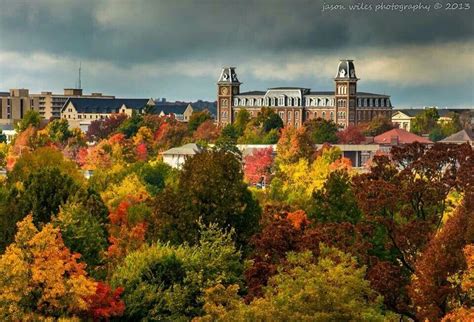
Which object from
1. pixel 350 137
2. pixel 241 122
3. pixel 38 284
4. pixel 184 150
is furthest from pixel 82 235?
pixel 241 122

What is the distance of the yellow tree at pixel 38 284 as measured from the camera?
41719 millimetres

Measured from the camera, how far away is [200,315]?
45.2 meters

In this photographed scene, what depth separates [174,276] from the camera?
47219 mm

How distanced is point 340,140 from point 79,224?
112 meters

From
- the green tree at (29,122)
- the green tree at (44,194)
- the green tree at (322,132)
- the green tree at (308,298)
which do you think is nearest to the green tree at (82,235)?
the green tree at (44,194)

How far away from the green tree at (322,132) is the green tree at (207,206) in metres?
103

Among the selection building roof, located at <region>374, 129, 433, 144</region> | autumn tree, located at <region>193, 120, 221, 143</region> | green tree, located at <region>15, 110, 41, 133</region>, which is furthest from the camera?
green tree, located at <region>15, 110, 41, 133</region>

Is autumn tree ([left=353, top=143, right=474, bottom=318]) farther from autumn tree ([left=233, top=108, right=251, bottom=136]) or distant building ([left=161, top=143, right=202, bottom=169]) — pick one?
autumn tree ([left=233, top=108, right=251, bottom=136])

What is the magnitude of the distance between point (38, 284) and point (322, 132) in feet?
401

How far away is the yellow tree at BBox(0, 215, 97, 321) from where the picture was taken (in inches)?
1642

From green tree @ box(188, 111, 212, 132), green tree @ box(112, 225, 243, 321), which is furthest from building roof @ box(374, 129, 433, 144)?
green tree @ box(112, 225, 243, 321)

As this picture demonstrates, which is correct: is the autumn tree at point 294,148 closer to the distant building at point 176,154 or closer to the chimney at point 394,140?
the distant building at point 176,154

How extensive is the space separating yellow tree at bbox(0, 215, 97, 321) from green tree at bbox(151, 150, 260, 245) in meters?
10.3

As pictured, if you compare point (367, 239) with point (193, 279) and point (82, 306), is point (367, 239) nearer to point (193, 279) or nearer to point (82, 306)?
point (193, 279)
